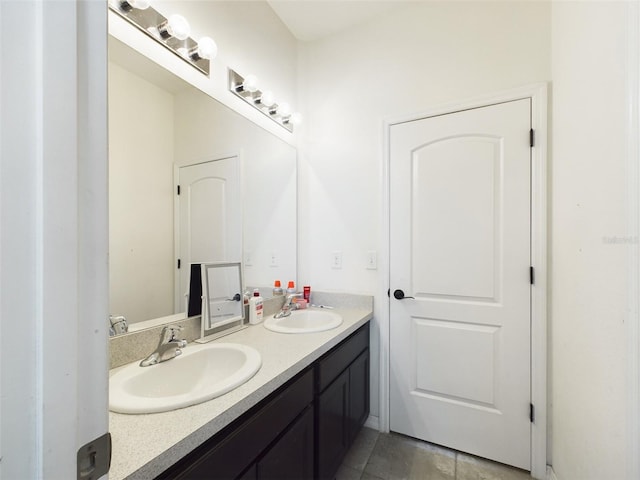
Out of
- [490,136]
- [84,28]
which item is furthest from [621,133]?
→ [84,28]

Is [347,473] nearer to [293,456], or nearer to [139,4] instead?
[293,456]

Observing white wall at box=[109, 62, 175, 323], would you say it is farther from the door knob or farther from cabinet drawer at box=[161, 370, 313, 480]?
the door knob

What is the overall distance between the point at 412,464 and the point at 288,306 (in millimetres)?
1116

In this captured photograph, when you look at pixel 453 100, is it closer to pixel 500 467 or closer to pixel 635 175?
pixel 635 175

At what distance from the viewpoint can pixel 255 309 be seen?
1.63 meters

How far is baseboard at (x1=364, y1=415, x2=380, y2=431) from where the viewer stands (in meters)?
1.91

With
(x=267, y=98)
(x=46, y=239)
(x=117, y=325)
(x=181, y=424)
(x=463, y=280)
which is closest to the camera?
(x=46, y=239)

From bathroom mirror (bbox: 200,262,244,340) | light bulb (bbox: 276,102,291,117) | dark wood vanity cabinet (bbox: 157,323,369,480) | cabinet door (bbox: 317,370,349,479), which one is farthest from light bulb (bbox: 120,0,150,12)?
cabinet door (bbox: 317,370,349,479)

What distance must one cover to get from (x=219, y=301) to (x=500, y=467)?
1.76 m

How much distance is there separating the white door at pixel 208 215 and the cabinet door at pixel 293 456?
69cm

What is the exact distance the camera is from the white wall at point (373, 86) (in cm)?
163

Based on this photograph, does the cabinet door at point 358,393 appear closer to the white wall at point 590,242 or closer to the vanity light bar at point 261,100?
the white wall at point 590,242

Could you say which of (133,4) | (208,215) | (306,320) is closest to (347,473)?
(306,320)

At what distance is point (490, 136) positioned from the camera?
1.64 meters
